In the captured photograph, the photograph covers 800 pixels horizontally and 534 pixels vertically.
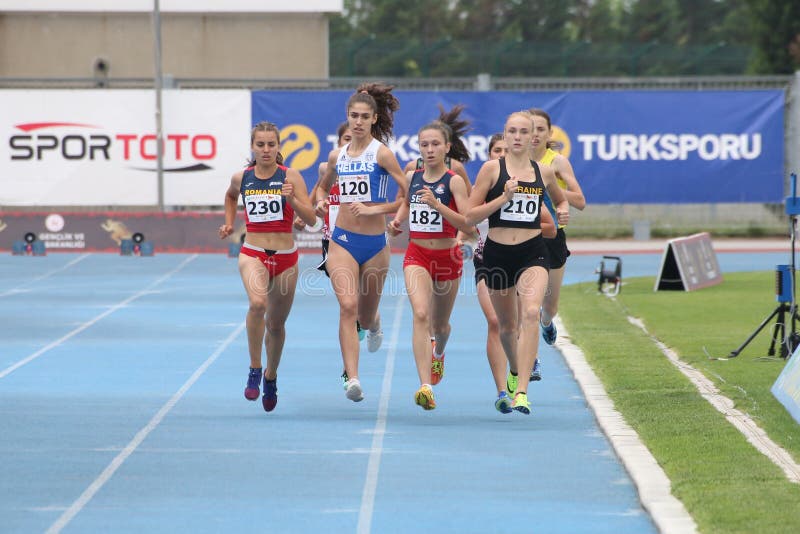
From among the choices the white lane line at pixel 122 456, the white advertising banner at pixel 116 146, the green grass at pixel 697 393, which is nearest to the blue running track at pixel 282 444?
the white lane line at pixel 122 456

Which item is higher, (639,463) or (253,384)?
(639,463)

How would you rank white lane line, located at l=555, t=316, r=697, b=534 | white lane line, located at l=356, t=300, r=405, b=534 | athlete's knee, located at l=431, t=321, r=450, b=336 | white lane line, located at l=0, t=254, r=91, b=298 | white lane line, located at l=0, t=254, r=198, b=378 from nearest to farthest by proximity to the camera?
white lane line, located at l=555, t=316, r=697, b=534, white lane line, located at l=356, t=300, r=405, b=534, athlete's knee, located at l=431, t=321, r=450, b=336, white lane line, located at l=0, t=254, r=198, b=378, white lane line, located at l=0, t=254, r=91, b=298

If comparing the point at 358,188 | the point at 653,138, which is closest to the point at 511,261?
the point at 358,188

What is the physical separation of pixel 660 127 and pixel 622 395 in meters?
18.4

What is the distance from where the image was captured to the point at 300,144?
28734mm

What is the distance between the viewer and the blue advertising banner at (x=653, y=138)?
94.3ft

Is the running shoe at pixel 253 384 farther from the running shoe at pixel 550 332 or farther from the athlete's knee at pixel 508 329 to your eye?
the running shoe at pixel 550 332

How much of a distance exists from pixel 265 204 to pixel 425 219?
3.67ft

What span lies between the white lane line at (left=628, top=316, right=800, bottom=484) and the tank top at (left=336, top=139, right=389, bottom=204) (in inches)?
112

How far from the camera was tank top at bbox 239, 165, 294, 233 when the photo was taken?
10.4 metres

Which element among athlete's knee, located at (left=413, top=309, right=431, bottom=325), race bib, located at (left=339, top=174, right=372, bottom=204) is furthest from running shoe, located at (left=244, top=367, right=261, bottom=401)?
race bib, located at (left=339, top=174, right=372, bottom=204)

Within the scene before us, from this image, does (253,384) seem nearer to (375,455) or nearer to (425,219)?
(425,219)

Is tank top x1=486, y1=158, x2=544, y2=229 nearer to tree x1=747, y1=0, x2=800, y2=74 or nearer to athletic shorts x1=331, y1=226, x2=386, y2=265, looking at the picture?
athletic shorts x1=331, y1=226, x2=386, y2=265

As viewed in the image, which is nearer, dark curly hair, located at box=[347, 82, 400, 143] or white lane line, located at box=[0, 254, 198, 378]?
dark curly hair, located at box=[347, 82, 400, 143]
